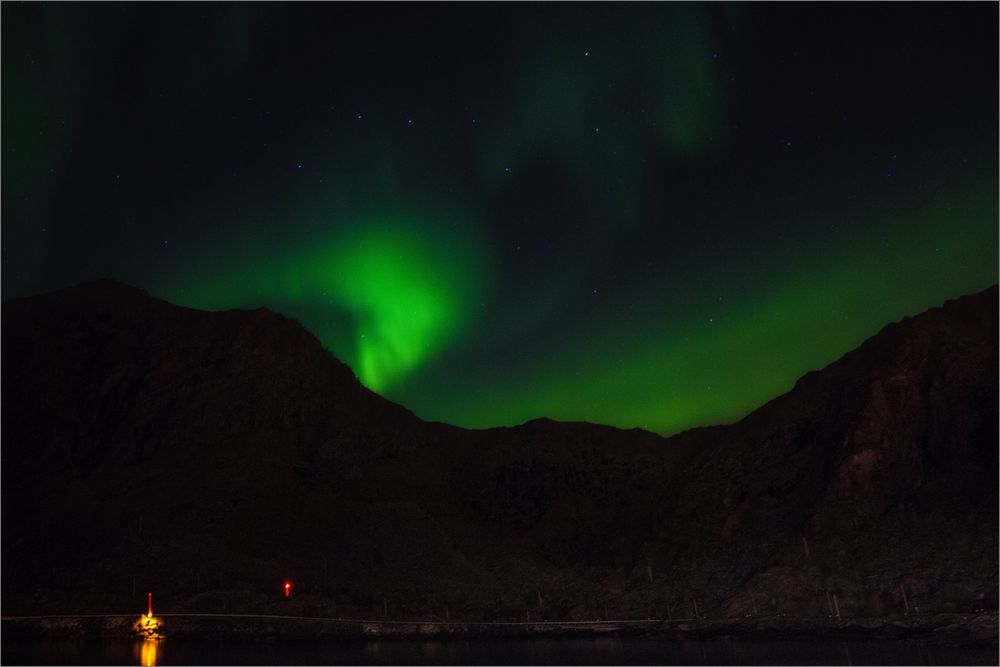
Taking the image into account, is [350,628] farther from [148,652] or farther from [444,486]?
[444,486]

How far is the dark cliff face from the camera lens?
62.5 m

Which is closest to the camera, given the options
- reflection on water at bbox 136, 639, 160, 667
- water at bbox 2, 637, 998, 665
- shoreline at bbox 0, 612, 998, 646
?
water at bbox 2, 637, 998, 665

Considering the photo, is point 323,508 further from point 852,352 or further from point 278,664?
point 852,352

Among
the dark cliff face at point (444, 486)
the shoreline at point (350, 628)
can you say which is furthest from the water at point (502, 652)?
the dark cliff face at point (444, 486)

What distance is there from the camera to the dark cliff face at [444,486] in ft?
205

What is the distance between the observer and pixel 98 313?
342ft

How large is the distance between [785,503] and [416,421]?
50.1 meters

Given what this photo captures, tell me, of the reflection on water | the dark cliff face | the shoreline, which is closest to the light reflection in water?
the reflection on water

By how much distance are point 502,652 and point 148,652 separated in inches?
830

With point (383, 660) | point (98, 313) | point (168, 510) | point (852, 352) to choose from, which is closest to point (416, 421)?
point (168, 510)

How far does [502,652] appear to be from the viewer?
46125mm

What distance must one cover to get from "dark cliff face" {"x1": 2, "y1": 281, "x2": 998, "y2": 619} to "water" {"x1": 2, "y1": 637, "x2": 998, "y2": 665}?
9749 mm

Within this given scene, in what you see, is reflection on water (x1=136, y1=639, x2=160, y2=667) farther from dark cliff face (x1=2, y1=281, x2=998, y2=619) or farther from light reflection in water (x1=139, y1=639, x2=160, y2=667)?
dark cliff face (x1=2, y1=281, x2=998, y2=619)

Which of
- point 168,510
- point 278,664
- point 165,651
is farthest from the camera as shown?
point 168,510
